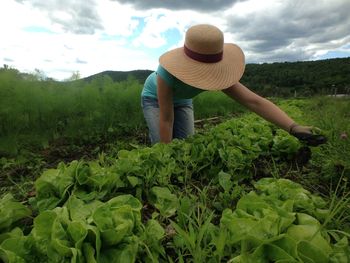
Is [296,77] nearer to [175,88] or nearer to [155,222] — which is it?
[175,88]

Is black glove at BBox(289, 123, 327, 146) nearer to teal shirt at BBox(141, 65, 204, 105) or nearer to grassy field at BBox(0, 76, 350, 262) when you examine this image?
grassy field at BBox(0, 76, 350, 262)

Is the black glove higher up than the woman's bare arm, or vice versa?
the woman's bare arm

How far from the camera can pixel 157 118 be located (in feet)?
12.3

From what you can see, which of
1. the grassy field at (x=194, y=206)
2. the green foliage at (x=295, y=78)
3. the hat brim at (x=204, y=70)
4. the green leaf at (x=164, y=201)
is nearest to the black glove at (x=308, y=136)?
the grassy field at (x=194, y=206)

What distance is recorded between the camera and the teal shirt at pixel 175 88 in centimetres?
287

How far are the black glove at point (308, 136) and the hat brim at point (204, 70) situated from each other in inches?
22.0

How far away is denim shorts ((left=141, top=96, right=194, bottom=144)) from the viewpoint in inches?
147

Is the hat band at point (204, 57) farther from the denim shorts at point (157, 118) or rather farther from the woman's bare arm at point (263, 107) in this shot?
the denim shorts at point (157, 118)

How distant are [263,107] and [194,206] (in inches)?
55.6

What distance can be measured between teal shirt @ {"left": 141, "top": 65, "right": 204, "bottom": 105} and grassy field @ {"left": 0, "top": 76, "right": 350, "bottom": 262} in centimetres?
53

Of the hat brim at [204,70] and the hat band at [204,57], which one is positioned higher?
the hat band at [204,57]

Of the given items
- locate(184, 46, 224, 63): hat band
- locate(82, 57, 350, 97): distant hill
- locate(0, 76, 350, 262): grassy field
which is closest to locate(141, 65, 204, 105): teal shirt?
locate(184, 46, 224, 63): hat band

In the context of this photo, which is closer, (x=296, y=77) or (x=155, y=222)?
(x=155, y=222)

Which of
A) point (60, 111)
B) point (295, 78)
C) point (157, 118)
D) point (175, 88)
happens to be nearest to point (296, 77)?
point (295, 78)
